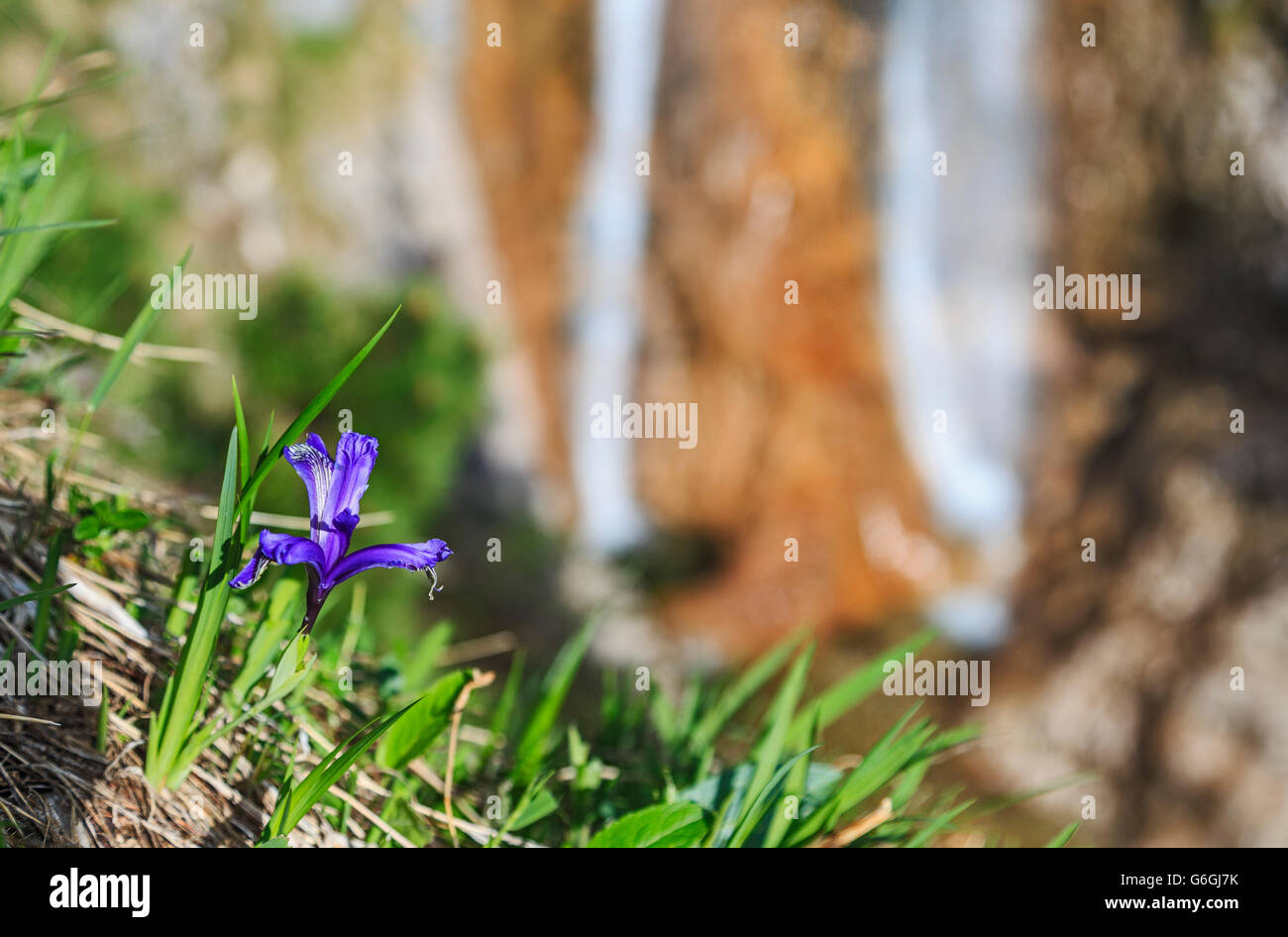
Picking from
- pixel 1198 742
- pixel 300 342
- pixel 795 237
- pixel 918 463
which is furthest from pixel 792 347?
pixel 300 342

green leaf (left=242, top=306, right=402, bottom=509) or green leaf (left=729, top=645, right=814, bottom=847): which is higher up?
green leaf (left=242, top=306, right=402, bottom=509)

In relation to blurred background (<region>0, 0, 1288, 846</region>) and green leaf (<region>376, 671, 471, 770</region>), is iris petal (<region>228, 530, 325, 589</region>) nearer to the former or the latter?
green leaf (<region>376, 671, 471, 770</region>)

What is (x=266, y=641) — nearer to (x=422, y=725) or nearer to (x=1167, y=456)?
(x=422, y=725)

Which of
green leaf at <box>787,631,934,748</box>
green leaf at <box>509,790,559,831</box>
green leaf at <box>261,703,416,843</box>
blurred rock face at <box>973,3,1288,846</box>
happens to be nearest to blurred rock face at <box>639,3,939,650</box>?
blurred rock face at <box>973,3,1288,846</box>

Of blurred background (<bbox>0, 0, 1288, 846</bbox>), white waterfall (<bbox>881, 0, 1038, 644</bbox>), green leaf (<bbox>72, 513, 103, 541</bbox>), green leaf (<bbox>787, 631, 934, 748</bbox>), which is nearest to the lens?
green leaf (<bbox>72, 513, 103, 541</bbox>)

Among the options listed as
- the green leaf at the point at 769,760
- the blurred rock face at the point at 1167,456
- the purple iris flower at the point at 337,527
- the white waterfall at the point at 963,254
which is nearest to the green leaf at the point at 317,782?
the purple iris flower at the point at 337,527
